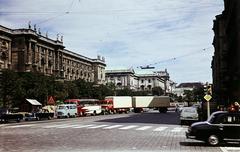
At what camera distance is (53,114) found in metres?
61.1

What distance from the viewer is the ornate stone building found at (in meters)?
106

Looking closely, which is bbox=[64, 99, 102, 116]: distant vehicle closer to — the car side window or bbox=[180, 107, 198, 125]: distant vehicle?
bbox=[180, 107, 198, 125]: distant vehicle

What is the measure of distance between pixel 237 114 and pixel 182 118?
753 inches

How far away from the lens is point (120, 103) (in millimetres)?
86500

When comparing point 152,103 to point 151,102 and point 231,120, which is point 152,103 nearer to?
point 151,102

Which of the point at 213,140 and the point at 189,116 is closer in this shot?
the point at 213,140


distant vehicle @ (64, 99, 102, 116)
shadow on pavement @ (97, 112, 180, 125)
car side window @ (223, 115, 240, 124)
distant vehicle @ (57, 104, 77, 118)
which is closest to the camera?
car side window @ (223, 115, 240, 124)

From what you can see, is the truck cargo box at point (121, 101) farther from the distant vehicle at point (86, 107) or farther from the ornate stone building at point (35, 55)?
the ornate stone building at point (35, 55)

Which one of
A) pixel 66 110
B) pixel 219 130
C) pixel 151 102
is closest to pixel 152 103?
pixel 151 102

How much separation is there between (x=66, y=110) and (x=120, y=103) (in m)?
23.7

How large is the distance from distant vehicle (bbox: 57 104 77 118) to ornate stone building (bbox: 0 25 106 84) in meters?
36.4

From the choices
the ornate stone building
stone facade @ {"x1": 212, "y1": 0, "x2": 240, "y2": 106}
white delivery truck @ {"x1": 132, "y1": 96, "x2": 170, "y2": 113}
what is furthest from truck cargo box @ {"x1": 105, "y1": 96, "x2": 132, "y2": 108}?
the ornate stone building

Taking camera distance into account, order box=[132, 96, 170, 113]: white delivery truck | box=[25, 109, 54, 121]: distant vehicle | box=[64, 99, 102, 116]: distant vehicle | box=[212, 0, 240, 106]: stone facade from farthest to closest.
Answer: box=[132, 96, 170, 113]: white delivery truck < box=[64, 99, 102, 116]: distant vehicle < box=[25, 109, 54, 121]: distant vehicle < box=[212, 0, 240, 106]: stone facade

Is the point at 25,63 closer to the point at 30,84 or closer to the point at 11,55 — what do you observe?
the point at 11,55
